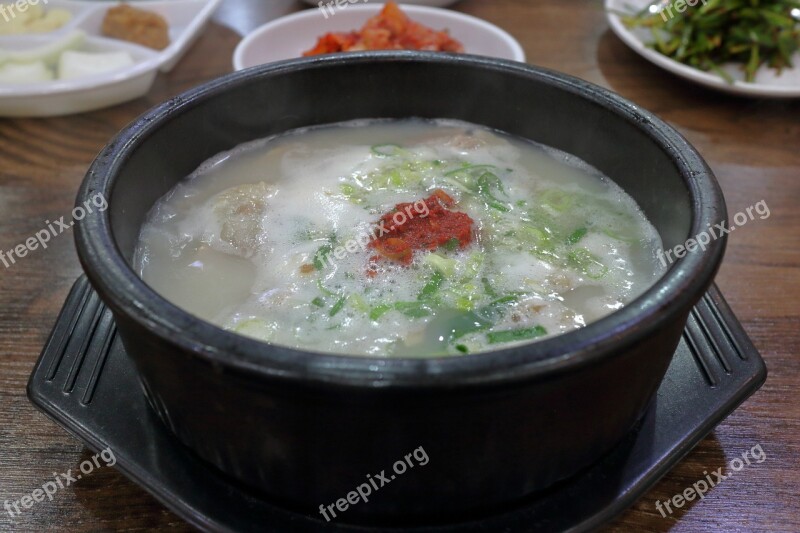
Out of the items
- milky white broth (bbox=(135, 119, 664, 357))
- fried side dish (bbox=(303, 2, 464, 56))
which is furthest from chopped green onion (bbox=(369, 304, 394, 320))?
fried side dish (bbox=(303, 2, 464, 56))

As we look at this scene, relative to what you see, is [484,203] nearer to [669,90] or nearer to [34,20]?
[669,90]

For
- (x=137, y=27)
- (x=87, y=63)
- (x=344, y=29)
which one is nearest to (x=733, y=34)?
(x=344, y=29)

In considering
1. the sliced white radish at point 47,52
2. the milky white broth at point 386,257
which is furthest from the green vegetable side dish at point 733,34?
the sliced white radish at point 47,52

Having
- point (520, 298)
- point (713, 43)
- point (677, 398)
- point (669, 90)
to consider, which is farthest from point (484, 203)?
point (713, 43)

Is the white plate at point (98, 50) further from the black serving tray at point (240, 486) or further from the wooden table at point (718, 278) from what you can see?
the black serving tray at point (240, 486)

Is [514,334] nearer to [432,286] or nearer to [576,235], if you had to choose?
[432,286]

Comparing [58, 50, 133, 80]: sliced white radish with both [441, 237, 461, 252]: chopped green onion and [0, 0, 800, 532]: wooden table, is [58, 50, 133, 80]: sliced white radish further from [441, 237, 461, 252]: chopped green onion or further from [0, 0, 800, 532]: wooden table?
[441, 237, 461, 252]: chopped green onion
